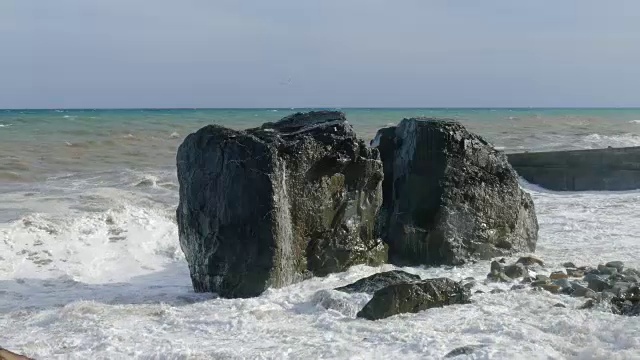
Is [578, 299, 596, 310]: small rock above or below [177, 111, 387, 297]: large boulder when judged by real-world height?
below

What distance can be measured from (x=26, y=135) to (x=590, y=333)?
89.0 feet

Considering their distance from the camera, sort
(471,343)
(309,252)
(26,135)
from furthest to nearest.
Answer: (26,135), (309,252), (471,343)

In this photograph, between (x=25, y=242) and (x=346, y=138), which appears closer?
(x=346, y=138)

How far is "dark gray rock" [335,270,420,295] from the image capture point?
20.7ft

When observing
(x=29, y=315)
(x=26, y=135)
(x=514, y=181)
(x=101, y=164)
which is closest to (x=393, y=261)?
(x=514, y=181)

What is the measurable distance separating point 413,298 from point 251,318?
1249 mm

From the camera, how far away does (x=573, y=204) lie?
12578 millimetres

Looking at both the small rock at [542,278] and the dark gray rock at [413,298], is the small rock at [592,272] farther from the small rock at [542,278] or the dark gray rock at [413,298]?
the dark gray rock at [413,298]

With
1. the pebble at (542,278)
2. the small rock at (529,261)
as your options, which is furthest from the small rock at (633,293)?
the small rock at (529,261)

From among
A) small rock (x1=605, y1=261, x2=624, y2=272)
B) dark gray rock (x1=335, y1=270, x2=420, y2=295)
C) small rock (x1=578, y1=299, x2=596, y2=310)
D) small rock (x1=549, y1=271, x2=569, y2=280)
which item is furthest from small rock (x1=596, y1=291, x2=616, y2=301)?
dark gray rock (x1=335, y1=270, x2=420, y2=295)

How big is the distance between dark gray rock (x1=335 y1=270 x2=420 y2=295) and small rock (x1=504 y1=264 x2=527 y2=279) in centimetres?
115

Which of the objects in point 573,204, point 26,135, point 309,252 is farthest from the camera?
point 26,135

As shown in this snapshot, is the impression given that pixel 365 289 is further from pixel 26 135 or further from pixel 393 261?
pixel 26 135

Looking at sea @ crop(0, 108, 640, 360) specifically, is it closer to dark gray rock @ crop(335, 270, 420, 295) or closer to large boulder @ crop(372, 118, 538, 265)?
dark gray rock @ crop(335, 270, 420, 295)
